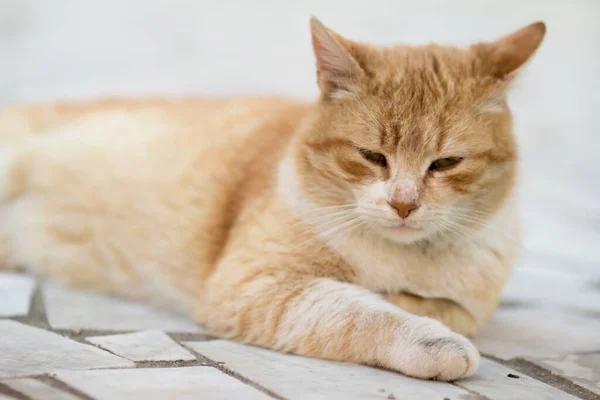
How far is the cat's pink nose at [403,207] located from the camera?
2227 millimetres

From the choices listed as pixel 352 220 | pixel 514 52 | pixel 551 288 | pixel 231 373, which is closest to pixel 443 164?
pixel 352 220

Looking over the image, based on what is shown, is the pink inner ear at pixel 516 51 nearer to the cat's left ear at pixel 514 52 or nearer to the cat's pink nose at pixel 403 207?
the cat's left ear at pixel 514 52

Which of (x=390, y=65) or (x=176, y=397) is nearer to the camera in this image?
(x=176, y=397)

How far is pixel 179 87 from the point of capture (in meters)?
5.16

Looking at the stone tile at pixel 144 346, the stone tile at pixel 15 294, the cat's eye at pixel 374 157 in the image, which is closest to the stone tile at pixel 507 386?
the cat's eye at pixel 374 157

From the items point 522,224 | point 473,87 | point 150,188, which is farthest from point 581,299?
point 150,188

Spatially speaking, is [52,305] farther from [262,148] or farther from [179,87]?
[179,87]

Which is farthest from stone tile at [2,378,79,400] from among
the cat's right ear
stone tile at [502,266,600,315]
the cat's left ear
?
stone tile at [502,266,600,315]

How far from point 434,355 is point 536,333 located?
901mm

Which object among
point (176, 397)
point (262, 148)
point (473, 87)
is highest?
point (473, 87)

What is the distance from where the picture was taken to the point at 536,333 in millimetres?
2861

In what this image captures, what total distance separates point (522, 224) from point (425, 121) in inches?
33.9

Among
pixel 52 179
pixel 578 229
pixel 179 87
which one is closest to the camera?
pixel 52 179

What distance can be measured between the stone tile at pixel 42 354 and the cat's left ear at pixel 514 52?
1.43 meters
